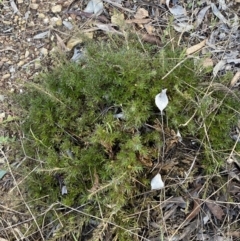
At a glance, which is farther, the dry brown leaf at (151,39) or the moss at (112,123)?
the dry brown leaf at (151,39)

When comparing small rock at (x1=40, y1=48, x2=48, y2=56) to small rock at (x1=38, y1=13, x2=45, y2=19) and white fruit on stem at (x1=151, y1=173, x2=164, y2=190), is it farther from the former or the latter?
white fruit on stem at (x1=151, y1=173, x2=164, y2=190)

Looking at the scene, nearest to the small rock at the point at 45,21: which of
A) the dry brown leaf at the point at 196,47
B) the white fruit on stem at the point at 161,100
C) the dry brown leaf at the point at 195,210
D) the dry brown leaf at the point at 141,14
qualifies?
the dry brown leaf at the point at 141,14

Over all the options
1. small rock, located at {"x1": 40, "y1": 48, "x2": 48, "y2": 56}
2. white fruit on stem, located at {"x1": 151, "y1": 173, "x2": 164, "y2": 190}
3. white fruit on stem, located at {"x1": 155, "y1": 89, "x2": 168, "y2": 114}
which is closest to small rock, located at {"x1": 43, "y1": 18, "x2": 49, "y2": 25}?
small rock, located at {"x1": 40, "y1": 48, "x2": 48, "y2": 56}

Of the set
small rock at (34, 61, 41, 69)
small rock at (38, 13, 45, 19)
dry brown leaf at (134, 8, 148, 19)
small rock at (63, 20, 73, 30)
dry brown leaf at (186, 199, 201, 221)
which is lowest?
dry brown leaf at (186, 199, 201, 221)

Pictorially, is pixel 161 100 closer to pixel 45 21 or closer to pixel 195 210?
pixel 195 210

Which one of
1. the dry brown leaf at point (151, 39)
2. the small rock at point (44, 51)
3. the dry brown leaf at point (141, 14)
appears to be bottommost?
the dry brown leaf at point (151, 39)

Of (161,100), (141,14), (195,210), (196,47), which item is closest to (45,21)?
(141,14)

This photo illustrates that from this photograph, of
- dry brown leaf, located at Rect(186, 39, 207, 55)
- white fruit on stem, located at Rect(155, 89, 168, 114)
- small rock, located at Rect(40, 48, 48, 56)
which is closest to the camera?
white fruit on stem, located at Rect(155, 89, 168, 114)

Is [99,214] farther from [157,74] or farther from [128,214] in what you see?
[157,74]

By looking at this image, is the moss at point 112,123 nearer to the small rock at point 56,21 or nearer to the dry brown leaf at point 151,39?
the dry brown leaf at point 151,39
